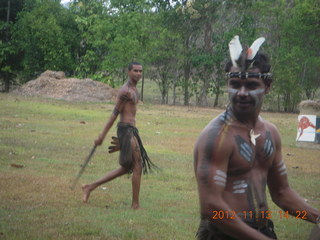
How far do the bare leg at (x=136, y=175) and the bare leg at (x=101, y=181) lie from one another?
0.16 m

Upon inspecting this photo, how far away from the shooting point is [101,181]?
7609 millimetres

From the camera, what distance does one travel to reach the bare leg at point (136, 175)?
746 centimetres

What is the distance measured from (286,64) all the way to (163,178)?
24.5 meters

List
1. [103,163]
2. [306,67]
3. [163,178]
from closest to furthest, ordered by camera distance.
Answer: [163,178], [103,163], [306,67]

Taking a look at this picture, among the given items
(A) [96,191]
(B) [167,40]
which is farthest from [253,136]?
(B) [167,40]

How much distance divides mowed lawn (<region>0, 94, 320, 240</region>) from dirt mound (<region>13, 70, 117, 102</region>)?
49.4ft

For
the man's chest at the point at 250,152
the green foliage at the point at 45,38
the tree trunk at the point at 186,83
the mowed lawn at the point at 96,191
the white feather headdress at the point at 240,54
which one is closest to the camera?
the man's chest at the point at 250,152

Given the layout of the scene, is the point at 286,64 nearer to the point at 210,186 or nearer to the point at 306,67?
the point at 306,67

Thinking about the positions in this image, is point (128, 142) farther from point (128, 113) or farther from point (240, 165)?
point (240, 165)

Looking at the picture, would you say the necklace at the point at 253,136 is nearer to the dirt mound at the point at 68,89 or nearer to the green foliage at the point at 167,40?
the dirt mound at the point at 68,89

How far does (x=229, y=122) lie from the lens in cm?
306

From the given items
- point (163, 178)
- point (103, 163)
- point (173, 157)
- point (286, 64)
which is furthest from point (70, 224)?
point (286, 64)

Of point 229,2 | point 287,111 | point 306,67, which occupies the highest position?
point 229,2

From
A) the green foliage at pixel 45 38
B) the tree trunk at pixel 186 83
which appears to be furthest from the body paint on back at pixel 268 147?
the green foliage at pixel 45 38
